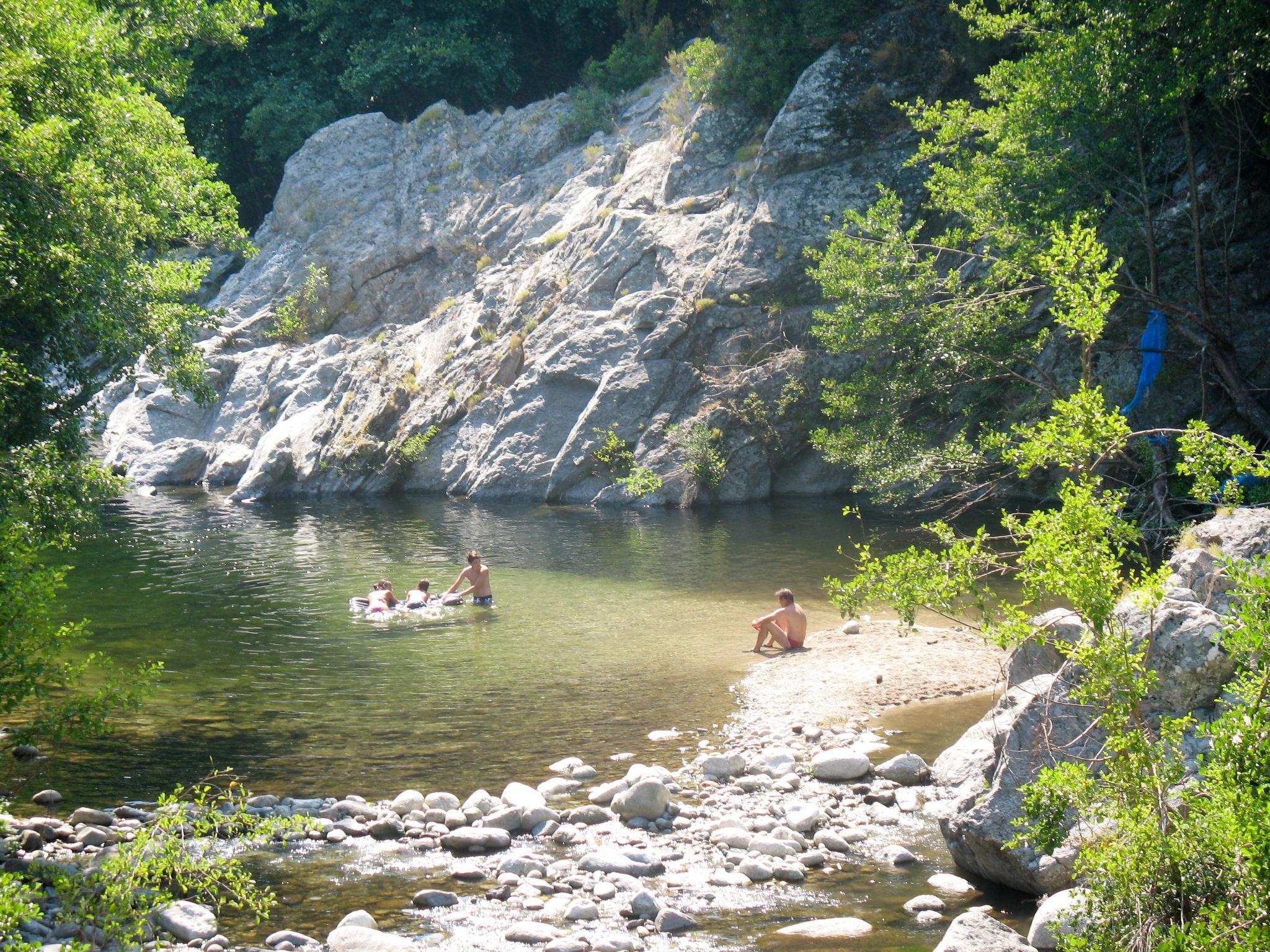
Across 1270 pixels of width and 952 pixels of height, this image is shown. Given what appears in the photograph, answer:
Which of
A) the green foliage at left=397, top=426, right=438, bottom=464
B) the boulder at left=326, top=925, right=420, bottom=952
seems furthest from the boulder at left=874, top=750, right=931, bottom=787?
the green foliage at left=397, top=426, right=438, bottom=464

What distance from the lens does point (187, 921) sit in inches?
290

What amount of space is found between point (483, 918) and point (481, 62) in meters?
45.7

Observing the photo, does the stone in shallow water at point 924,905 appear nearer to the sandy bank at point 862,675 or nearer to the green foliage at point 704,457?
the sandy bank at point 862,675

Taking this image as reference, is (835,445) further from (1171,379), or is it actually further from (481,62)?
(481,62)

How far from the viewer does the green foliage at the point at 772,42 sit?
3234 centimetres

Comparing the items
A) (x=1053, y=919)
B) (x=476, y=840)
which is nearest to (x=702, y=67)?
(x=476, y=840)

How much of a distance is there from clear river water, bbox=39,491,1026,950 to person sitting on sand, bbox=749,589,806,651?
54 centimetres

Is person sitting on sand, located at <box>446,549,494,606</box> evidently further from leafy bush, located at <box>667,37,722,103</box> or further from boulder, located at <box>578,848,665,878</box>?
leafy bush, located at <box>667,37,722,103</box>

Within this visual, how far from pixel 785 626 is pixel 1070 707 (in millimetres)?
7379

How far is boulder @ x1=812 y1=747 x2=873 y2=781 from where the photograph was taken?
1030 centimetres

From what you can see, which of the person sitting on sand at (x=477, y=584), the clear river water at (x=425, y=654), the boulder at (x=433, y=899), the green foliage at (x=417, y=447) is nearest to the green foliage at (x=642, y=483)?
the clear river water at (x=425, y=654)

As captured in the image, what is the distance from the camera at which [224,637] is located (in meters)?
17.1

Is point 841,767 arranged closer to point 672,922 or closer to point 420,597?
point 672,922

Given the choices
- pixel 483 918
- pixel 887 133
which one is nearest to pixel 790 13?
pixel 887 133
